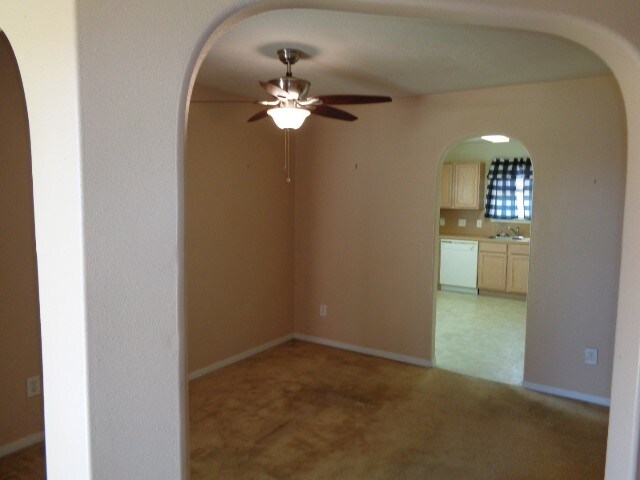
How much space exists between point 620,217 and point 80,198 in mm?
3590

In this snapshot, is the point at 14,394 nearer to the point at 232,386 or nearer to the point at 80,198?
the point at 232,386

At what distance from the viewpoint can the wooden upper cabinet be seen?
24.0 feet

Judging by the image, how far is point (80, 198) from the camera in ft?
3.73

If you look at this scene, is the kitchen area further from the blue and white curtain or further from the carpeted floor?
the carpeted floor

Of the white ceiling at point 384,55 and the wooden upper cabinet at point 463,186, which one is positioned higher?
the white ceiling at point 384,55

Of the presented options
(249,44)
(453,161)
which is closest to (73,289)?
(249,44)

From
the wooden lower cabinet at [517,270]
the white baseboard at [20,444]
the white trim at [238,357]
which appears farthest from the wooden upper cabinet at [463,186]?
the white baseboard at [20,444]

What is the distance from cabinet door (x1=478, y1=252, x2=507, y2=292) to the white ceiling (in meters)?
3.70

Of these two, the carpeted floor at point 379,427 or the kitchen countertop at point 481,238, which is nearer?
the carpeted floor at point 379,427

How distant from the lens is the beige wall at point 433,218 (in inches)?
137

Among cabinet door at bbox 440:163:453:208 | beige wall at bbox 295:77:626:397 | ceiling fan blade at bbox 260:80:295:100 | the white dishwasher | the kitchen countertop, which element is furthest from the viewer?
cabinet door at bbox 440:163:453:208

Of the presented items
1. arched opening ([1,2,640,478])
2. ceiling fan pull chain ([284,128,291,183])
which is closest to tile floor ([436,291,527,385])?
ceiling fan pull chain ([284,128,291,183])

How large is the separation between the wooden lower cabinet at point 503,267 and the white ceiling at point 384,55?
3.61m

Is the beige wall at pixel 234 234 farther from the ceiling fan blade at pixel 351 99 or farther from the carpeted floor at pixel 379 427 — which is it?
the ceiling fan blade at pixel 351 99
